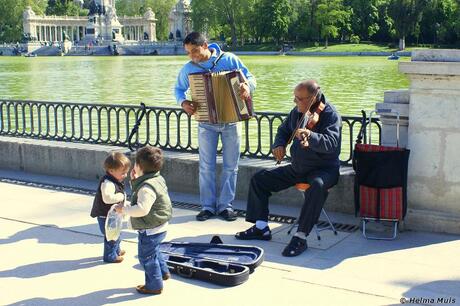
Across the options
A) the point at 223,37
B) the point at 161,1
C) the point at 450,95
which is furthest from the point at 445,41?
the point at 450,95

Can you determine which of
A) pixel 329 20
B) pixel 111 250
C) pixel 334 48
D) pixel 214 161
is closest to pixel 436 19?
pixel 329 20

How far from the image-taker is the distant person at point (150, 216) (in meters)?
5.02

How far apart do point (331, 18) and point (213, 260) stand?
9605cm

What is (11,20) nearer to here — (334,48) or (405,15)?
(334,48)

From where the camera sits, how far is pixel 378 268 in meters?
5.62

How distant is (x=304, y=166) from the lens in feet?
21.1

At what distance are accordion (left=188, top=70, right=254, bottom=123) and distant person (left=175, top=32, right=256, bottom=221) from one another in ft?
0.29

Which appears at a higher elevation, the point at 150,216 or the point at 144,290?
the point at 150,216

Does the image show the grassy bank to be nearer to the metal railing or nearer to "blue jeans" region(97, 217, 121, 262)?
the metal railing

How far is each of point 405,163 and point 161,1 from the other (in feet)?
501

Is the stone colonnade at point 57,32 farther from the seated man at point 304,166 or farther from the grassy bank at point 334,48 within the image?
the seated man at point 304,166

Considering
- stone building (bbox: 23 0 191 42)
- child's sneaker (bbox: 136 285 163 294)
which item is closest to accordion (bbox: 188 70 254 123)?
child's sneaker (bbox: 136 285 163 294)

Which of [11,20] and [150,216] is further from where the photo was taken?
[11,20]

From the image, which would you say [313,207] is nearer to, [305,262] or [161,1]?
[305,262]
